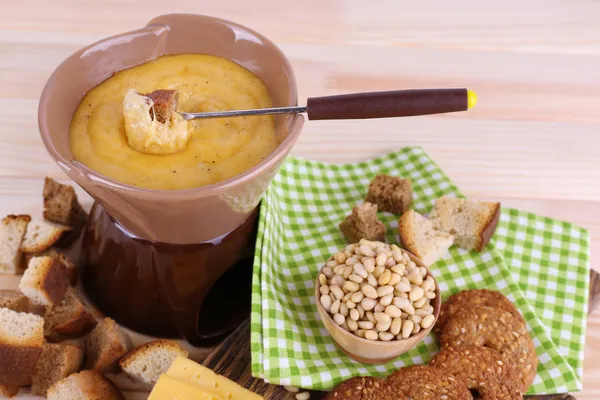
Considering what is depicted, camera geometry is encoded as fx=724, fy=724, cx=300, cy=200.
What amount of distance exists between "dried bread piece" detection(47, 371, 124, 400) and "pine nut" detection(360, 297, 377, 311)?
72cm

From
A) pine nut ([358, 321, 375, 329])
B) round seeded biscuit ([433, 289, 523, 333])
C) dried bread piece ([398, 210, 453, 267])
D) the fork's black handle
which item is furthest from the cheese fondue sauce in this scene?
round seeded biscuit ([433, 289, 523, 333])

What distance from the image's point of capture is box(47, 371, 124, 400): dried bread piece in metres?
1.92

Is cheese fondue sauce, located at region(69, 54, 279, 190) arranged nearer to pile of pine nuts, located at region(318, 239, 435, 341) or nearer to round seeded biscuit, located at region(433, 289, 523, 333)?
pile of pine nuts, located at region(318, 239, 435, 341)

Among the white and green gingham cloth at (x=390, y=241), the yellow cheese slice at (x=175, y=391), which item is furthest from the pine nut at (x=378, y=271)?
the yellow cheese slice at (x=175, y=391)

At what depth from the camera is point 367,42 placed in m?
3.32

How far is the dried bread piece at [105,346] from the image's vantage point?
2037mm

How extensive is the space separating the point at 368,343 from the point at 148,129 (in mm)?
793

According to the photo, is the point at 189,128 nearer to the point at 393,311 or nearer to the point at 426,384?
the point at 393,311

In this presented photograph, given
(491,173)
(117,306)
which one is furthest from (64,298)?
(491,173)

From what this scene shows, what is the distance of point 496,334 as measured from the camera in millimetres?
2061

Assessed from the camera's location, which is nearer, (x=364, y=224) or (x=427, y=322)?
(x=427, y=322)

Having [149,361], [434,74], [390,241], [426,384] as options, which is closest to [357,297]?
[426,384]

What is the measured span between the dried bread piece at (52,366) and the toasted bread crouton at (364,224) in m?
0.92

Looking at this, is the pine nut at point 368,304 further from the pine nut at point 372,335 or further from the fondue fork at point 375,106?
the fondue fork at point 375,106
